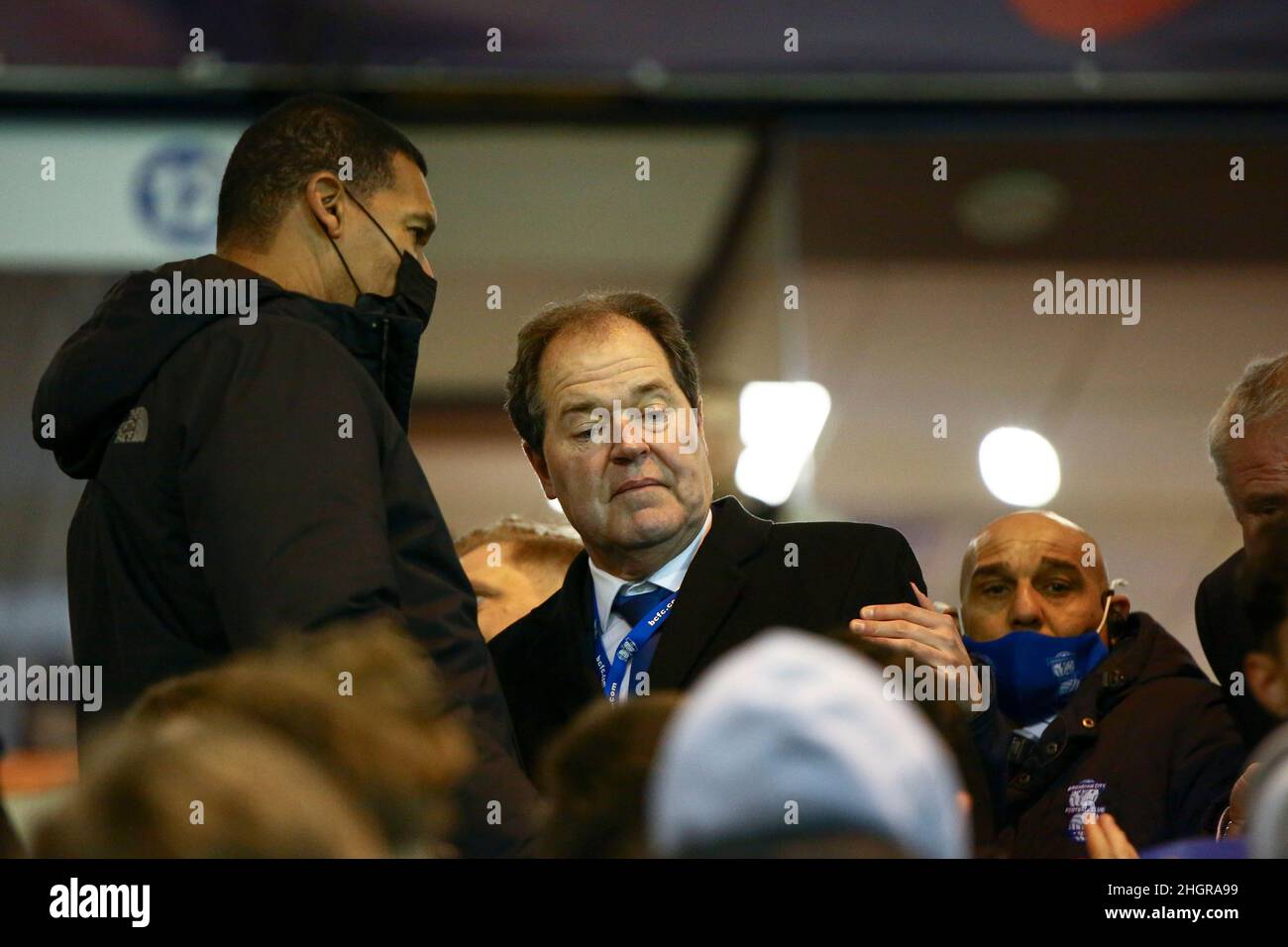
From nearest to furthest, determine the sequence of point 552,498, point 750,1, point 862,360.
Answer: point 552,498
point 750,1
point 862,360

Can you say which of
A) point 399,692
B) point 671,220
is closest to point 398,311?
point 399,692

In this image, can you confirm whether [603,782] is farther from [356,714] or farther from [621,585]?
[621,585]

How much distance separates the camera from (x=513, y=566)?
140 inches

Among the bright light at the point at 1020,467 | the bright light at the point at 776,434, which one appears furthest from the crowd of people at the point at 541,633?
the bright light at the point at 1020,467

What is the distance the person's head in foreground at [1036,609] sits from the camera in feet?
10.1

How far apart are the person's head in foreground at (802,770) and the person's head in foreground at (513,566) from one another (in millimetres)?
2192

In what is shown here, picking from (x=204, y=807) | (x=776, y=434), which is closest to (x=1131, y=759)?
(x=204, y=807)

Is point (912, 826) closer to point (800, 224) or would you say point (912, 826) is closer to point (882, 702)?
point (882, 702)

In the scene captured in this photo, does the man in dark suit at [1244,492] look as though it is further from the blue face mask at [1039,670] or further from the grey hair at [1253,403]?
the blue face mask at [1039,670]

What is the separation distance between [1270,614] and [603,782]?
41.3 inches

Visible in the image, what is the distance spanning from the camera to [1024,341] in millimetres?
6676

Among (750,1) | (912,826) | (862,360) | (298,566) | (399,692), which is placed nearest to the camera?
(912,826)

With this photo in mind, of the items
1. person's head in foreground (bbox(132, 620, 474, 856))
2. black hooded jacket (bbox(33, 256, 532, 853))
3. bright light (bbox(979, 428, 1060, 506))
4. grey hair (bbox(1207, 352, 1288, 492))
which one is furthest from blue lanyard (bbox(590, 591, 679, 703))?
bright light (bbox(979, 428, 1060, 506))
